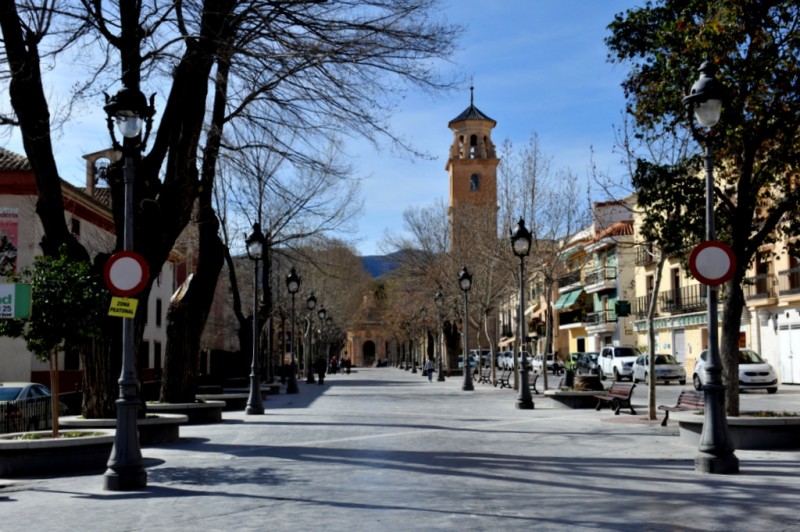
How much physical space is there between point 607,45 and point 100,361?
33.9 ft

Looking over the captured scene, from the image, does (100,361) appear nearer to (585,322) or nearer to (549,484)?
(549,484)

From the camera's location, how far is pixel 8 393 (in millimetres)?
18859

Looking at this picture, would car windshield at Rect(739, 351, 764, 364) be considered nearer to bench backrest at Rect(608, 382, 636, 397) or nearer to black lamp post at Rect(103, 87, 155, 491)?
bench backrest at Rect(608, 382, 636, 397)

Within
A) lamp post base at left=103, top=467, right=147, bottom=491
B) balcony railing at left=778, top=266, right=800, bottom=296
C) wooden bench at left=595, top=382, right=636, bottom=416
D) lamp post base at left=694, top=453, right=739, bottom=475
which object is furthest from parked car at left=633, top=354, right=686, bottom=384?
lamp post base at left=103, top=467, right=147, bottom=491

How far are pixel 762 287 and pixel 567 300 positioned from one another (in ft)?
95.8

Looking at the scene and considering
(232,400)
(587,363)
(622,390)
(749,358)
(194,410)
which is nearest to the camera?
(194,410)

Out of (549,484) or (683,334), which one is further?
(683,334)

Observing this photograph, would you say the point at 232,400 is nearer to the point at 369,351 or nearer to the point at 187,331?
the point at 187,331

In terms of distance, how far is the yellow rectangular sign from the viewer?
1061 cm

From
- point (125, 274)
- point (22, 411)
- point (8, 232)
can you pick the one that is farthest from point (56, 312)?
point (8, 232)

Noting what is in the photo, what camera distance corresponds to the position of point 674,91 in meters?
14.8

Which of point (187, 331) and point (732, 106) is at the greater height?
point (732, 106)

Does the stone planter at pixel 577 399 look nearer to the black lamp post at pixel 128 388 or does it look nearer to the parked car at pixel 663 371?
the black lamp post at pixel 128 388

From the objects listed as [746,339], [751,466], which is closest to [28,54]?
[751,466]
